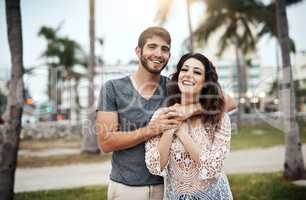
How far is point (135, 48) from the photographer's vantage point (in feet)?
8.86

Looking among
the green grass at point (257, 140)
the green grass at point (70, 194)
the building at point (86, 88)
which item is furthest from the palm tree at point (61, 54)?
the green grass at point (70, 194)

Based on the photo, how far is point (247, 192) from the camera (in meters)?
5.99

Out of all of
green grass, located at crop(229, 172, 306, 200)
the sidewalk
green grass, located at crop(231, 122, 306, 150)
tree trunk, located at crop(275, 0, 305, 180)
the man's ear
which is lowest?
green grass, located at crop(231, 122, 306, 150)

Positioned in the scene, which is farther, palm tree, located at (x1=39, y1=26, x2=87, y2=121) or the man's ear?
palm tree, located at (x1=39, y1=26, x2=87, y2=121)

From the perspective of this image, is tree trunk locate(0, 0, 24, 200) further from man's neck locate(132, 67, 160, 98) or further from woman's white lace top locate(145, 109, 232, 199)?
woman's white lace top locate(145, 109, 232, 199)

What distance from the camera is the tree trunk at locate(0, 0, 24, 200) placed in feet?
16.2

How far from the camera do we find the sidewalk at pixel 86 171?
745cm

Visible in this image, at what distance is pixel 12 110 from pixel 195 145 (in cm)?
349

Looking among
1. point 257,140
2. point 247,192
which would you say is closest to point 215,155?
point 247,192

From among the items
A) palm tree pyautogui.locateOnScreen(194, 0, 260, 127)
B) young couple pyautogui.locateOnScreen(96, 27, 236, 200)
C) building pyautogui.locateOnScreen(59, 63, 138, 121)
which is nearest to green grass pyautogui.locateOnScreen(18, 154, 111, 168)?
building pyautogui.locateOnScreen(59, 63, 138, 121)

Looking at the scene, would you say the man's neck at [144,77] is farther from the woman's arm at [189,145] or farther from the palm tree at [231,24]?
the palm tree at [231,24]

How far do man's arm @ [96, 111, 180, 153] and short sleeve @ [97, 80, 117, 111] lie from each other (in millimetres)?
38

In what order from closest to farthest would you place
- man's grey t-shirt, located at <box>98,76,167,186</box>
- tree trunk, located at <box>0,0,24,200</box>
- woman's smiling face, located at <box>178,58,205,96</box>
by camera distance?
woman's smiling face, located at <box>178,58,205,96</box> → man's grey t-shirt, located at <box>98,76,167,186</box> → tree trunk, located at <box>0,0,24,200</box>

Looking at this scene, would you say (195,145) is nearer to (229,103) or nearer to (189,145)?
(189,145)
